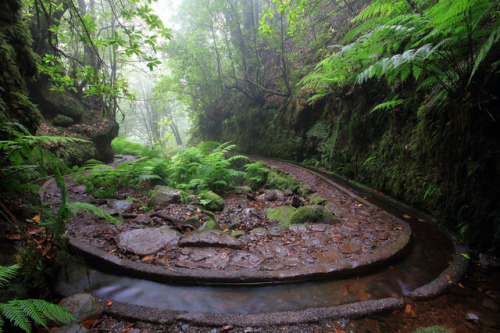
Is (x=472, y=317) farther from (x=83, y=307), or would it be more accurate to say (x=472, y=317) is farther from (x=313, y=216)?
(x=83, y=307)

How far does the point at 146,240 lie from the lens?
2646 millimetres

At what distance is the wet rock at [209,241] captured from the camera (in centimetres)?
267

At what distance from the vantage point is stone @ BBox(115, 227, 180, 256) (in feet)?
8.12

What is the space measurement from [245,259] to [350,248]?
1424 millimetres

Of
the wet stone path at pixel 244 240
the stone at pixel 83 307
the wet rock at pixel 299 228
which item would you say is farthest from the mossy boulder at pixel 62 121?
the wet rock at pixel 299 228

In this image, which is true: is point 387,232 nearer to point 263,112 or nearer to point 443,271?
A: point 443,271

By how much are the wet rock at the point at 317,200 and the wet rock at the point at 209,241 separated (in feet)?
7.43

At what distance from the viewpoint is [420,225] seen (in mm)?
3039

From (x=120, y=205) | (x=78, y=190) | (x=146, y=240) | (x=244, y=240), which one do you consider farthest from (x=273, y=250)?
(x=78, y=190)

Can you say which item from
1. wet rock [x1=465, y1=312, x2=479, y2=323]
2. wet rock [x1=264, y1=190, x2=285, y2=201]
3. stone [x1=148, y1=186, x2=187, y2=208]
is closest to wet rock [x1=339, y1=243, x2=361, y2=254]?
wet rock [x1=465, y1=312, x2=479, y2=323]

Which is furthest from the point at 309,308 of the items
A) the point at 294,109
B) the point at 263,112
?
the point at 263,112

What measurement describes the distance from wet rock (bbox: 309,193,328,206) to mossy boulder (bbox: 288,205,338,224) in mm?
751

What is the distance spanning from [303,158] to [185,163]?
4.85 metres

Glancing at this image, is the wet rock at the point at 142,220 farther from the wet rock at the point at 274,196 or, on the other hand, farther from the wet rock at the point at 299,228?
the wet rock at the point at 274,196
